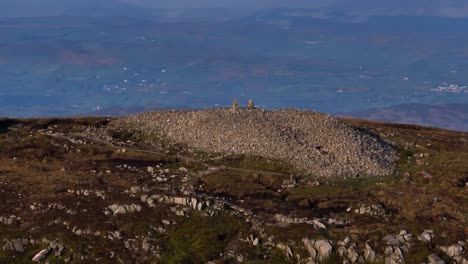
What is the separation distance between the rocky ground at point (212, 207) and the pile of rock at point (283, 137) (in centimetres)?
89

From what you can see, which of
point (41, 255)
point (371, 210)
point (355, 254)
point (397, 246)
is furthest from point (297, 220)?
point (41, 255)

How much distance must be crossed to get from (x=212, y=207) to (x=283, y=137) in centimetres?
1772

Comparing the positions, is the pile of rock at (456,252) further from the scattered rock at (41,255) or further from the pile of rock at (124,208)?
the scattered rock at (41,255)

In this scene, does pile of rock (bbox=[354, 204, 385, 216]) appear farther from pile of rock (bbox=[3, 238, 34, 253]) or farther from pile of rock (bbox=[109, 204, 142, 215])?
pile of rock (bbox=[3, 238, 34, 253])

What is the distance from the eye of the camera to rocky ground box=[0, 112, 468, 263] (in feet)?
150

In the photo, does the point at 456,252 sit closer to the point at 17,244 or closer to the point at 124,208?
the point at 124,208

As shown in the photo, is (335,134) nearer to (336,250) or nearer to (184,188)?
(184,188)

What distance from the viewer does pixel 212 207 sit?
51.7m

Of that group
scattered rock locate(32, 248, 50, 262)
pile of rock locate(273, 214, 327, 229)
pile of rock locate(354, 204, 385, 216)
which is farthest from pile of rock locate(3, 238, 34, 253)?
pile of rock locate(354, 204, 385, 216)

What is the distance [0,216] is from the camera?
5016 cm

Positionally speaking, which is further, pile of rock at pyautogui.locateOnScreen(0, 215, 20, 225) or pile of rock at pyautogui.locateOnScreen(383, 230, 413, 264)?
pile of rock at pyautogui.locateOnScreen(0, 215, 20, 225)

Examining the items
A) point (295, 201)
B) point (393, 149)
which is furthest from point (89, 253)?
point (393, 149)

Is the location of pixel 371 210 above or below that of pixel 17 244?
below

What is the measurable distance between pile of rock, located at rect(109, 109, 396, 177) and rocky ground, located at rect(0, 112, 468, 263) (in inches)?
34.9
